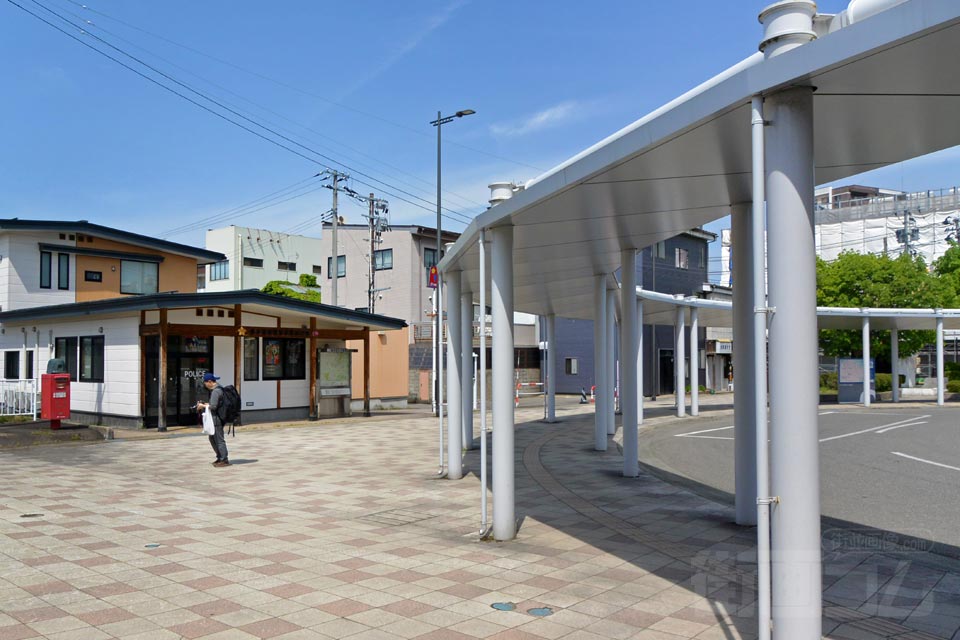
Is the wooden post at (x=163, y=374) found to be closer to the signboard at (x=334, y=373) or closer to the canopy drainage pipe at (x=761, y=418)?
the signboard at (x=334, y=373)

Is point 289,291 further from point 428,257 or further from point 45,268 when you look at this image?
point 45,268

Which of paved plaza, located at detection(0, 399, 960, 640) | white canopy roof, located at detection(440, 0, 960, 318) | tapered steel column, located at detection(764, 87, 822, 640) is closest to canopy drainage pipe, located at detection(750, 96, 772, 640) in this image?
tapered steel column, located at detection(764, 87, 822, 640)

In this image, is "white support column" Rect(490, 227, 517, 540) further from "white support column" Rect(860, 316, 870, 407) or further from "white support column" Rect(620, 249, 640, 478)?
"white support column" Rect(860, 316, 870, 407)

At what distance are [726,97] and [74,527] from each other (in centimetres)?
794

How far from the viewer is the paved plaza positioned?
Answer: 5281 mm

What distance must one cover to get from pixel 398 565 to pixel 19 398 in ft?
67.6

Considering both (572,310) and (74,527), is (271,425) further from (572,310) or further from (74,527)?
(74,527)

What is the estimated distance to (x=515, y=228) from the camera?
27.3ft

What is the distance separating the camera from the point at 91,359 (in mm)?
22906

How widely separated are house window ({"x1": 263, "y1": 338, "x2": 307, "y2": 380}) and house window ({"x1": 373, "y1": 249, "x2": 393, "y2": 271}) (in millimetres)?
21666

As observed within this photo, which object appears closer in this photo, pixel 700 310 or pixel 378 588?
pixel 378 588

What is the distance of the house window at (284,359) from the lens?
23594mm

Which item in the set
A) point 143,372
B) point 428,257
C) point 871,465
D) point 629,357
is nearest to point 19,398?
point 143,372

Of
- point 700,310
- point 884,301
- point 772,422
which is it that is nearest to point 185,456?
point 772,422
